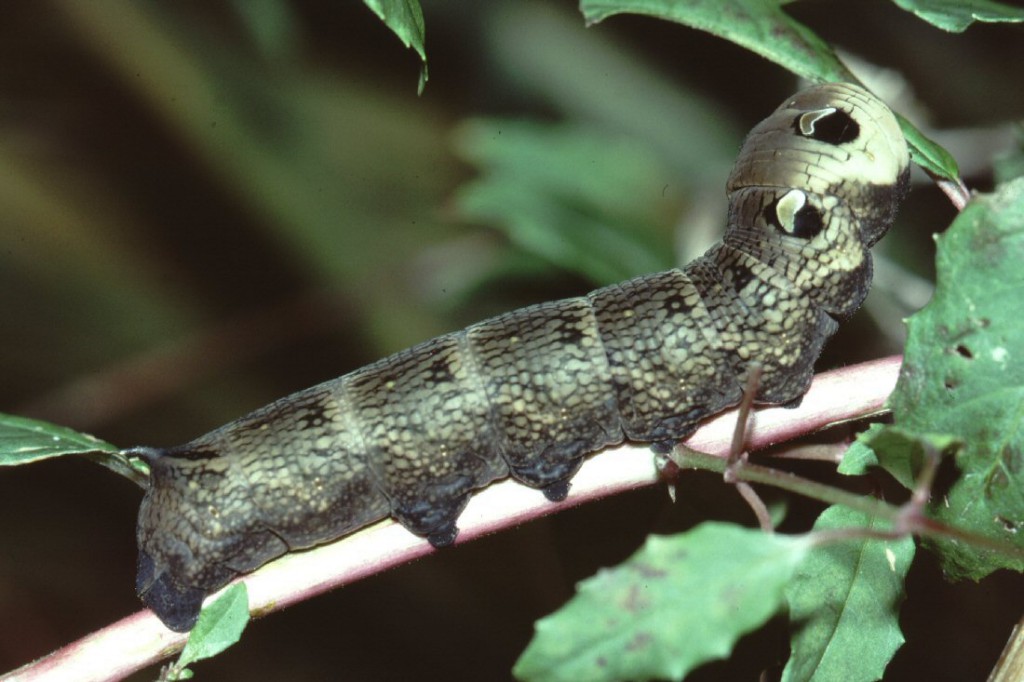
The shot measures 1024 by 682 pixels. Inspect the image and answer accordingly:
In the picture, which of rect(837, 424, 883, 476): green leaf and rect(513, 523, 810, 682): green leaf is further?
rect(837, 424, 883, 476): green leaf

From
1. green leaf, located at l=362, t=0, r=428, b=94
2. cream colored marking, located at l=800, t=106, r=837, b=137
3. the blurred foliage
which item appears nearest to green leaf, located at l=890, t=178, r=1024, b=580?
cream colored marking, located at l=800, t=106, r=837, b=137

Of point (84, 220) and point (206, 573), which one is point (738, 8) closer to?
point (206, 573)

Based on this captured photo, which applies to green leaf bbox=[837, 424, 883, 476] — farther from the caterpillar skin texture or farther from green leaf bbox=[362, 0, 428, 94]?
green leaf bbox=[362, 0, 428, 94]

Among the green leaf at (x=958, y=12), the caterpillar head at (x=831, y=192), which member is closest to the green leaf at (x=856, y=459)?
the caterpillar head at (x=831, y=192)

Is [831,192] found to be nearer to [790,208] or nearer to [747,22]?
[790,208]

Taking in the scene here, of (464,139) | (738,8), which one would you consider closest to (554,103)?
(464,139)

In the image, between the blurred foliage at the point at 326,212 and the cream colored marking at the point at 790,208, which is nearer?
the cream colored marking at the point at 790,208

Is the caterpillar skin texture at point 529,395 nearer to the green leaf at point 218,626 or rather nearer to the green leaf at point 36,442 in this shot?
the green leaf at point 36,442
